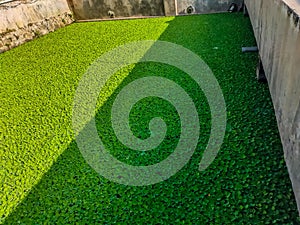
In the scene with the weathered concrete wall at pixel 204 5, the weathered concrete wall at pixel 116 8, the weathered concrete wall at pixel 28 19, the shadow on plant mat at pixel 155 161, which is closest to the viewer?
the shadow on plant mat at pixel 155 161

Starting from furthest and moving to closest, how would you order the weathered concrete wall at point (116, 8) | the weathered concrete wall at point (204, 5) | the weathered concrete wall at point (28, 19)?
the weathered concrete wall at point (116, 8) → the weathered concrete wall at point (204, 5) → the weathered concrete wall at point (28, 19)

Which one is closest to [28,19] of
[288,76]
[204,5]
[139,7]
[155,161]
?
[139,7]

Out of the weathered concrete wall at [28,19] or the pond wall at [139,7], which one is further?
the pond wall at [139,7]

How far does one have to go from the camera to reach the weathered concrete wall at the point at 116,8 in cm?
651

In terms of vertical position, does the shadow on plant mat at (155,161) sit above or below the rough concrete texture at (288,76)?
below

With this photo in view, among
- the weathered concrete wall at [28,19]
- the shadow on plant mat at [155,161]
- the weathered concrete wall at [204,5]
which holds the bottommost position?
the shadow on plant mat at [155,161]

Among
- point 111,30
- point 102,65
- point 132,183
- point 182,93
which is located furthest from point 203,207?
point 111,30

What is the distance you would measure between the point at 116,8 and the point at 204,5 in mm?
2456

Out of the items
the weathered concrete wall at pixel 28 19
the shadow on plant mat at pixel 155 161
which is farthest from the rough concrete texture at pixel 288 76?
the weathered concrete wall at pixel 28 19

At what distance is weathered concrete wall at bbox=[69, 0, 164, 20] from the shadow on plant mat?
9.92 ft

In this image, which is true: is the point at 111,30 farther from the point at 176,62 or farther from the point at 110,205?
the point at 110,205

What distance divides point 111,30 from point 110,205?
4924 millimetres

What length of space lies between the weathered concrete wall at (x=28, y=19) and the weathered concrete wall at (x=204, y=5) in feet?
11.1

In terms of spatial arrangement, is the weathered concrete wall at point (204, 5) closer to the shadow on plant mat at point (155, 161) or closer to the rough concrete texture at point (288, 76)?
the shadow on plant mat at point (155, 161)
